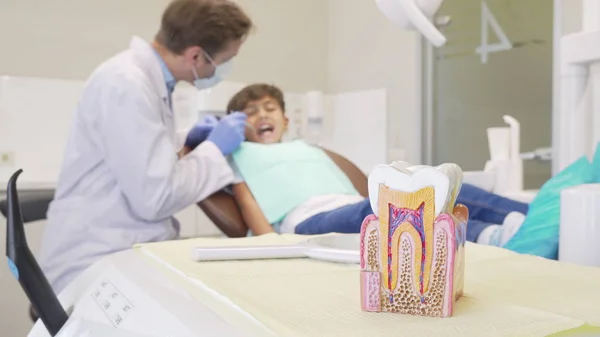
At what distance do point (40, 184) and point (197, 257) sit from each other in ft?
6.53

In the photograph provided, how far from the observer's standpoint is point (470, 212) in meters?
1.47

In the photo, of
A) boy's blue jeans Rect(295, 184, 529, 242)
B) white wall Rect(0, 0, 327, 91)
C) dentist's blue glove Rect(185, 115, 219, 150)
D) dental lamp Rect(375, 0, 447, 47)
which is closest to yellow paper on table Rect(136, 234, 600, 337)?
dental lamp Rect(375, 0, 447, 47)

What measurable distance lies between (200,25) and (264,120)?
22.8 inches

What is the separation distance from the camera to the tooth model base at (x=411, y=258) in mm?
553

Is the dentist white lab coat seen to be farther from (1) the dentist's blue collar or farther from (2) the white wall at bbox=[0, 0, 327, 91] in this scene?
(2) the white wall at bbox=[0, 0, 327, 91]

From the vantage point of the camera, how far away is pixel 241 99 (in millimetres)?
2240

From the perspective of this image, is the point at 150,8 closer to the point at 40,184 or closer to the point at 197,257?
the point at 40,184

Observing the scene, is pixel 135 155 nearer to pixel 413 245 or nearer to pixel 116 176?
pixel 116 176

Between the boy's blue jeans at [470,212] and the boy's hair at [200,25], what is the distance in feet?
1.90

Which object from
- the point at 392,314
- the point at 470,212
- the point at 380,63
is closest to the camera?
the point at 392,314

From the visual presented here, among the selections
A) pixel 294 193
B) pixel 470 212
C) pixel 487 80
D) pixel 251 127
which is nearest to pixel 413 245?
pixel 470 212

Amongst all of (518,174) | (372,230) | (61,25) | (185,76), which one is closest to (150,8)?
(61,25)

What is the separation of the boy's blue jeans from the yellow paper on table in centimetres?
62

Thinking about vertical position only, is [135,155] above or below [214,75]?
below
